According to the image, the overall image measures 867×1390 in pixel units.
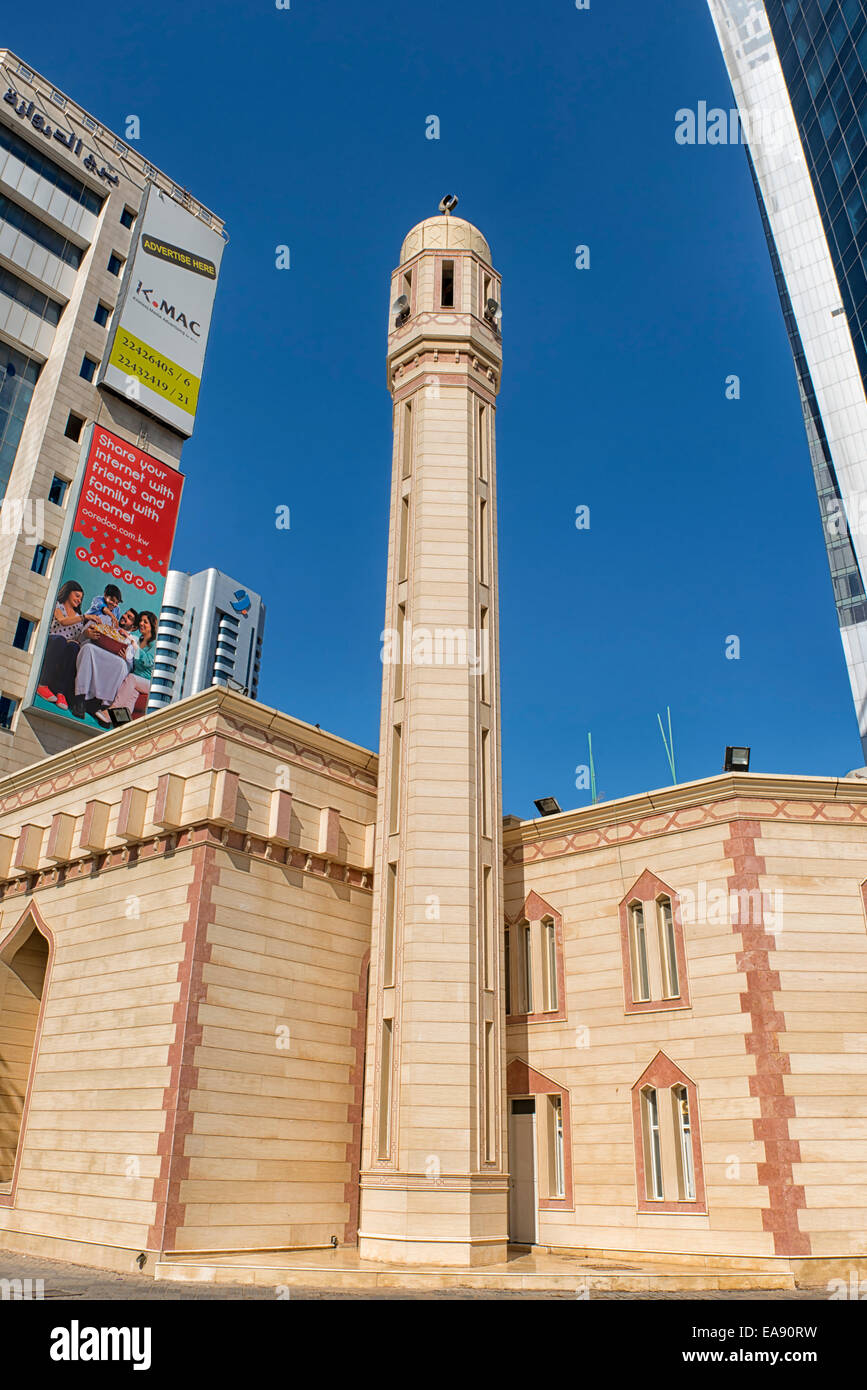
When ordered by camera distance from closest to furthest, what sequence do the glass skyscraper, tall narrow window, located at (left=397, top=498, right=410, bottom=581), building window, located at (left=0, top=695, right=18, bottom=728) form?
1. tall narrow window, located at (left=397, top=498, right=410, bottom=581)
2. building window, located at (left=0, top=695, right=18, bottom=728)
3. the glass skyscraper

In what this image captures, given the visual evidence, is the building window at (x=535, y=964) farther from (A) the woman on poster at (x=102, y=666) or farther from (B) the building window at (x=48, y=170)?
(B) the building window at (x=48, y=170)

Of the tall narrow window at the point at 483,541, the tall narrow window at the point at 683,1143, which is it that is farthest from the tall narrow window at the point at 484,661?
the tall narrow window at the point at 683,1143

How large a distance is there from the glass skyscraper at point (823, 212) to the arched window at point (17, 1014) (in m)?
62.5

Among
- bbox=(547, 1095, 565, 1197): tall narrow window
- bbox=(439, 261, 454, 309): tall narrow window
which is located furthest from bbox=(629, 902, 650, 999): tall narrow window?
bbox=(439, 261, 454, 309): tall narrow window

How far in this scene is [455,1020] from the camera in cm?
2180

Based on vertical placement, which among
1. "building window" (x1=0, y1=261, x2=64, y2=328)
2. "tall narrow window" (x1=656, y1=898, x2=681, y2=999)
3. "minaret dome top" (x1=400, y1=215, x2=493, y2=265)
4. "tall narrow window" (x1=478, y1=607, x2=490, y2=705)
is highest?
"building window" (x1=0, y1=261, x2=64, y2=328)

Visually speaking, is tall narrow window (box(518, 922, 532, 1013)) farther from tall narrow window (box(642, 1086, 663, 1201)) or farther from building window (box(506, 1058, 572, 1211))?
tall narrow window (box(642, 1086, 663, 1201))

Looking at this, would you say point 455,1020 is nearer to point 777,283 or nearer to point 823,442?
point 823,442

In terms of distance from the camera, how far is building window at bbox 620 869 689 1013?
22.7 metres

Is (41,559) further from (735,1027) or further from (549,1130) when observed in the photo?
(735,1027)

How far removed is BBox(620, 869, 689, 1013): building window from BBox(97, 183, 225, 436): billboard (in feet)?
123

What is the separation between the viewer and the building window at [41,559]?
139 feet

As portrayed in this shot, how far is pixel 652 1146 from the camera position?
72.8ft

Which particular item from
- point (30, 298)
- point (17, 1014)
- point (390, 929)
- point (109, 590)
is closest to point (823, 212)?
point (30, 298)
